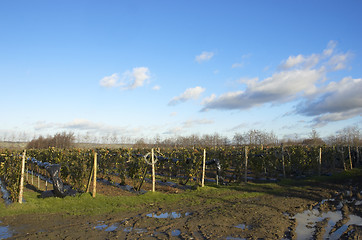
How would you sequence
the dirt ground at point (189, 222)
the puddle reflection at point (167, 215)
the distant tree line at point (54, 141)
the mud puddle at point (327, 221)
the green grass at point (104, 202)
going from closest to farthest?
1. the dirt ground at point (189, 222)
2. the mud puddle at point (327, 221)
3. the puddle reflection at point (167, 215)
4. the green grass at point (104, 202)
5. the distant tree line at point (54, 141)

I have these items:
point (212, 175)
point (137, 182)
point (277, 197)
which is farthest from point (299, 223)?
point (212, 175)

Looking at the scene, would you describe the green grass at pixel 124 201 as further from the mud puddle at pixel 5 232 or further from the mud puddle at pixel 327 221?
the mud puddle at pixel 327 221

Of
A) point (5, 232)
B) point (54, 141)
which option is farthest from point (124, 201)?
point (54, 141)

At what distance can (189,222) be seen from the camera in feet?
22.4

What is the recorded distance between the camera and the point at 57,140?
142 feet

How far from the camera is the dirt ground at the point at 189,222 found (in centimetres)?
580

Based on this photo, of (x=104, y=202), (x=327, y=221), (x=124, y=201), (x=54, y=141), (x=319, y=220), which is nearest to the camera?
(x=327, y=221)

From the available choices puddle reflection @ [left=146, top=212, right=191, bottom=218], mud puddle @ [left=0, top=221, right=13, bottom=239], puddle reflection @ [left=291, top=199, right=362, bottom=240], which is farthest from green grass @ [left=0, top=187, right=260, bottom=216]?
puddle reflection @ [left=291, top=199, right=362, bottom=240]

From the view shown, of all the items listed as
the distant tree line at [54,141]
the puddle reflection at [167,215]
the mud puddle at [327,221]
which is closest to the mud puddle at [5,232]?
the puddle reflection at [167,215]

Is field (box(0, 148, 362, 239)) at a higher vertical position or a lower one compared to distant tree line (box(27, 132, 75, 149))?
lower

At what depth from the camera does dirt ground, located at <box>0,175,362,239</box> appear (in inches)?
228

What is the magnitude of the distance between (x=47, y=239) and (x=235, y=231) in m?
3.99

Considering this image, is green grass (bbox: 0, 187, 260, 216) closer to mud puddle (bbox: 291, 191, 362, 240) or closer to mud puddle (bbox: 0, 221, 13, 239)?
mud puddle (bbox: 0, 221, 13, 239)

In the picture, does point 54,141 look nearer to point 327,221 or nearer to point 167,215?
point 167,215
